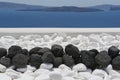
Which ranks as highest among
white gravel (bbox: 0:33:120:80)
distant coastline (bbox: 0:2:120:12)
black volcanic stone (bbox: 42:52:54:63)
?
distant coastline (bbox: 0:2:120:12)

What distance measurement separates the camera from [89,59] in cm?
149

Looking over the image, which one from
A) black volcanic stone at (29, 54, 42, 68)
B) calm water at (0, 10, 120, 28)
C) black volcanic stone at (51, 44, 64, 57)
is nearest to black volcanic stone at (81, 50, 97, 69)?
A: black volcanic stone at (51, 44, 64, 57)

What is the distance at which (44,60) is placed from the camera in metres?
1.46

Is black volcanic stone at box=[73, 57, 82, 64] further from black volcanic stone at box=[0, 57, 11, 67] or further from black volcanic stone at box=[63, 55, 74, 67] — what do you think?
black volcanic stone at box=[0, 57, 11, 67]

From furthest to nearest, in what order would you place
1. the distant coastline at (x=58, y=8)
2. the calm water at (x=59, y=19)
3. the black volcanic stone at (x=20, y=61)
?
the distant coastline at (x=58, y=8)
the calm water at (x=59, y=19)
the black volcanic stone at (x=20, y=61)

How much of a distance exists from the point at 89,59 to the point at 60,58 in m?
0.14

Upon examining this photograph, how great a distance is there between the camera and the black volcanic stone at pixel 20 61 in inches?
56.8

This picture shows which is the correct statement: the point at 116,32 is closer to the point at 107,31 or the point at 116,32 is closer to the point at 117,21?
the point at 107,31

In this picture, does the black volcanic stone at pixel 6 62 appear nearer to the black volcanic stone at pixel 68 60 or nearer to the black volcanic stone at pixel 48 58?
the black volcanic stone at pixel 48 58

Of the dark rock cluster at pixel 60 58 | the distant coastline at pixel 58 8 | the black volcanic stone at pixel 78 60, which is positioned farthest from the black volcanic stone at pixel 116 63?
the distant coastline at pixel 58 8

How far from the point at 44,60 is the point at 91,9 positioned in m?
2.67

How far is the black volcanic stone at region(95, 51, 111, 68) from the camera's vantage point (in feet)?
4.76

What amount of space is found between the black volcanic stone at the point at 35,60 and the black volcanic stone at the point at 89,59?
21cm

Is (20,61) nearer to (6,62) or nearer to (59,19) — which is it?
(6,62)
